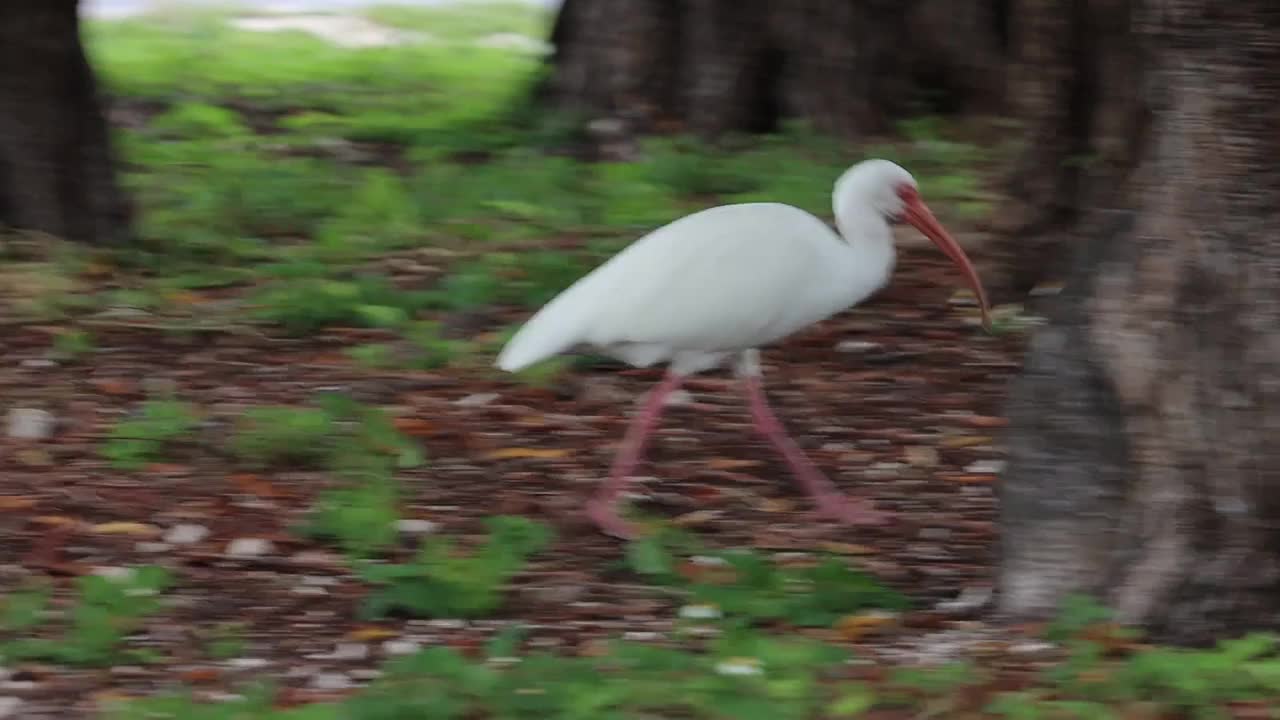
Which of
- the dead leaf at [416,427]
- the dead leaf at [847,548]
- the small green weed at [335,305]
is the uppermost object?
the small green weed at [335,305]

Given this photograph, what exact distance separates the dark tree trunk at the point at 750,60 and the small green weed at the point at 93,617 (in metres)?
5.33

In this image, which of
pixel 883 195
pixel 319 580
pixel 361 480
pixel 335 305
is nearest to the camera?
pixel 319 580

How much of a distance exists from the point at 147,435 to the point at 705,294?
1.71 metres

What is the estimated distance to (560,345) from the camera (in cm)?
614

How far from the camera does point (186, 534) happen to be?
584 centimetres

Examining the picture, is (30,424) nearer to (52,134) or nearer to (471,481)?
(471,481)

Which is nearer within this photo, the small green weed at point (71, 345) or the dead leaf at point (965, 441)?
the dead leaf at point (965, 441)

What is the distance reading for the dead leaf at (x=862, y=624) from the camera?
4984mm

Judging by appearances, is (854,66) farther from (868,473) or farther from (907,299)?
(868,473)

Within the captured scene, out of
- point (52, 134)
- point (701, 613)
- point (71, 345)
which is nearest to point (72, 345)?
point (71, 345)

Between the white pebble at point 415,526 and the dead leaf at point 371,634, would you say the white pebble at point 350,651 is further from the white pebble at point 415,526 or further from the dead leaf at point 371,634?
the white pebble at point 415,526

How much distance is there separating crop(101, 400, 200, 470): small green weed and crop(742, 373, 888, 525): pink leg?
1.70 metres

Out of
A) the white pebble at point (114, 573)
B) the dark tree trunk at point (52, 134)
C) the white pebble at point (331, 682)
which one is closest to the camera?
the white pebble at point (331, 682)

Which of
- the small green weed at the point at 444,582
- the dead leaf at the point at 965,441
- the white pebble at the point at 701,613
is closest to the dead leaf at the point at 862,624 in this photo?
→ the white pebble at the point at 701,613
